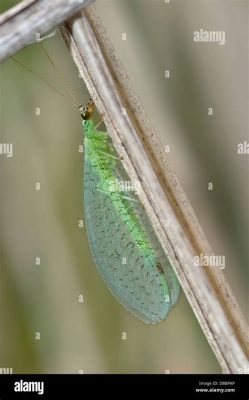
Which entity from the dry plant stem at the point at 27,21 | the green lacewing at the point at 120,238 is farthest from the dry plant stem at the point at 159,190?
the green lacewing at the point at 120,238

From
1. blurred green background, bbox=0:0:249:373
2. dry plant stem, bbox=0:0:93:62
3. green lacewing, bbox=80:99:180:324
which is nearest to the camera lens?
dry plant stem, bbox=0:0:93:62

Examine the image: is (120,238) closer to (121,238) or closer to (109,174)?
(121,238)

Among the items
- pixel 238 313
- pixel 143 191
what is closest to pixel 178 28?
pixel 143 191

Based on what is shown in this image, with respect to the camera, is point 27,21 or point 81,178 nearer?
point 27,21

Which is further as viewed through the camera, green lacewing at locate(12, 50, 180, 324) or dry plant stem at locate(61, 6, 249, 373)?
green lacewing at locate(12, 50, 180, 324)

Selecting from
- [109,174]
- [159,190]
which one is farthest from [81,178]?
[159,190]

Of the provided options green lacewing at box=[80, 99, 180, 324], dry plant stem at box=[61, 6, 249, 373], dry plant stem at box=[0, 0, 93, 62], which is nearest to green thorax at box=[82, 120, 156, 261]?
green lacewing at box=[80, 99, 180, 324]

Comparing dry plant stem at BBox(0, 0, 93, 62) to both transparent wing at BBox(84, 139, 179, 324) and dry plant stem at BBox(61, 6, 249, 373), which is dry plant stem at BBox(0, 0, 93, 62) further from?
transparent wing at BBox(84, 139, 179, 324)
